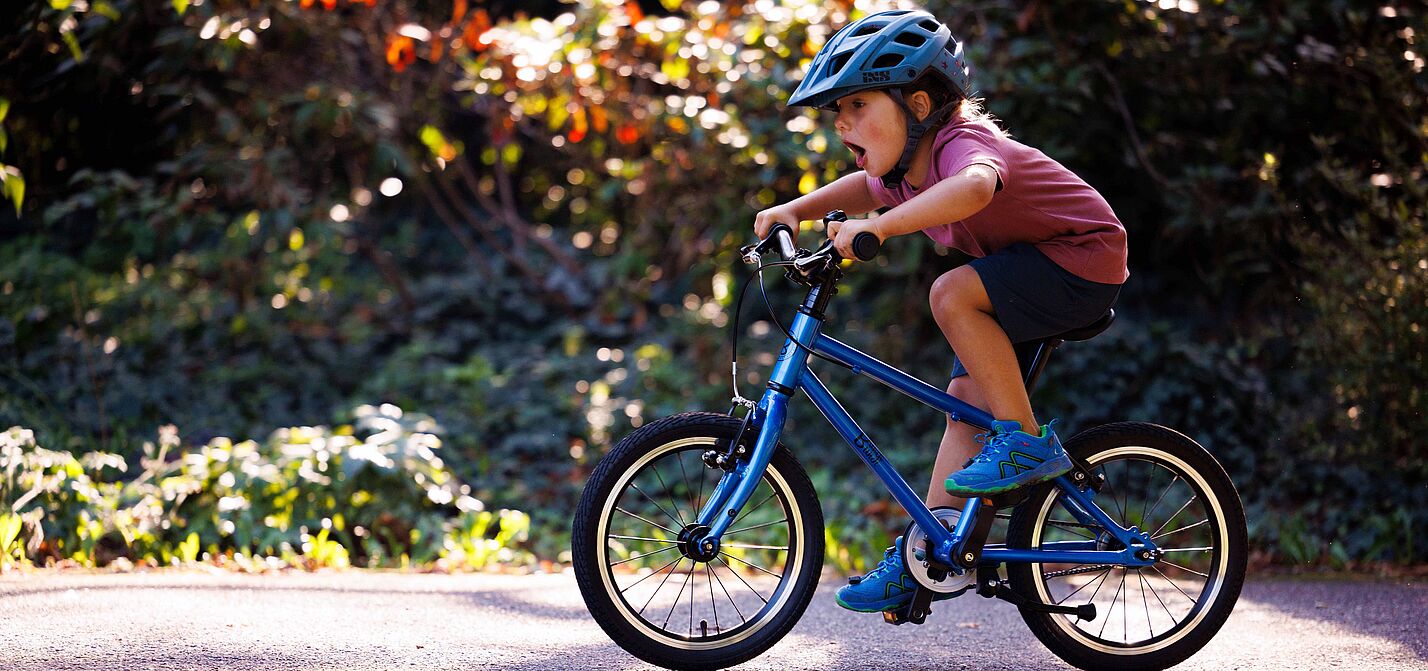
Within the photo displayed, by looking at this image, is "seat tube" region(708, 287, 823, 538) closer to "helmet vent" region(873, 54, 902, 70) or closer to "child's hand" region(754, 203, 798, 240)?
"child's hand" region(754, 203, 798, 240)

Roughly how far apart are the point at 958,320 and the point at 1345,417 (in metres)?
3.04

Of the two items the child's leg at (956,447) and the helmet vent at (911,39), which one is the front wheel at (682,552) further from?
the helmet vent at (911,39)

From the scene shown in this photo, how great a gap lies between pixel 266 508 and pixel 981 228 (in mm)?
3442

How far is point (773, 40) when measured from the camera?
6.14m

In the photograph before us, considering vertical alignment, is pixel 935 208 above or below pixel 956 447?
above

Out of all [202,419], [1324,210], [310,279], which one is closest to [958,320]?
[1324,210]

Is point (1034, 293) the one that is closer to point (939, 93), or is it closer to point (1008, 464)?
point (1008, 464)

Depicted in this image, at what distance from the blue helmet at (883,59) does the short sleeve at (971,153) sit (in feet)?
0.48

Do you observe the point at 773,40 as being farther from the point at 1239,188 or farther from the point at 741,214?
the point at 1239,188

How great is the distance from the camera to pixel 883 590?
3.25 metres

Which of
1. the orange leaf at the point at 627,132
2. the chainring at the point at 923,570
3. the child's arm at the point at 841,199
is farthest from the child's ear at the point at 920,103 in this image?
the orange leaf at the point at 627,132

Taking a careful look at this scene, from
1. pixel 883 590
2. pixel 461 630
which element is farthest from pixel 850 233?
pixel 461 630

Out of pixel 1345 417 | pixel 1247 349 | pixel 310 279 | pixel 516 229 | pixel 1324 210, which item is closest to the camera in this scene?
pixel 1345 417

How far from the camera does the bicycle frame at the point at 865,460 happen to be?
124 inches
